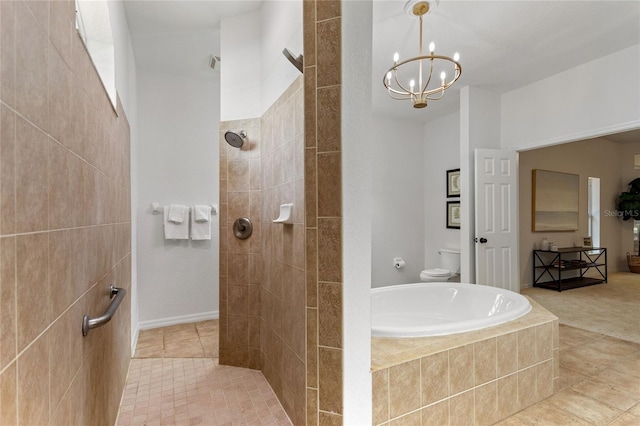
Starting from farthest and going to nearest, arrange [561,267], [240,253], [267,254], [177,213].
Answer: [561,267] → [177,213] → [240,253] → [267,254]

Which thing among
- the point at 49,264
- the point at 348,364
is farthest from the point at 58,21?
the point at 348,364

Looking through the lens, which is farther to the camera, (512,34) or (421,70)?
(512,34)

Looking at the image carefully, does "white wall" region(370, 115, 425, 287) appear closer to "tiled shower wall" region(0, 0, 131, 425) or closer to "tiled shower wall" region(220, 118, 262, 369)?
"tiled shower wall" region(220, 118, 262, 369)

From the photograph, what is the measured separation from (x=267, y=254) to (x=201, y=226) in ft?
5.12

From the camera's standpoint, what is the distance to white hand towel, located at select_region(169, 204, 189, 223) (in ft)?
10.8

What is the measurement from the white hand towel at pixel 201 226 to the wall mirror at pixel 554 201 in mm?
4828

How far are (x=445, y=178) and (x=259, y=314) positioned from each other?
3.60m

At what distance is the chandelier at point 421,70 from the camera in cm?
234

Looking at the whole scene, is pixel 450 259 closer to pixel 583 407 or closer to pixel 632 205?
pixel 583 407

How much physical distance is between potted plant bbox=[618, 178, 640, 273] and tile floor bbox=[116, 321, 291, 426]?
7.48 metres

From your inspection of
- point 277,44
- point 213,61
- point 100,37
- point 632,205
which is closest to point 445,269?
point 277,44

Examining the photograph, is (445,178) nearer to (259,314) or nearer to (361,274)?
(259,314)

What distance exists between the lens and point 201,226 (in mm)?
3461

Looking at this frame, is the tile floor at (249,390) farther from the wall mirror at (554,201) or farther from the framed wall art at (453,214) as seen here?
the wall mirror at (554,201)
